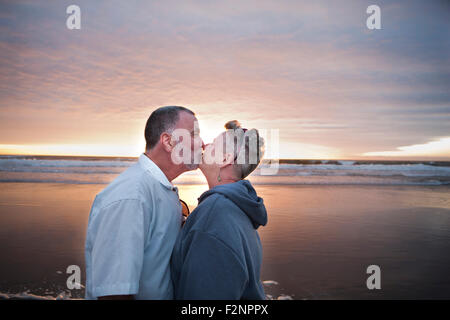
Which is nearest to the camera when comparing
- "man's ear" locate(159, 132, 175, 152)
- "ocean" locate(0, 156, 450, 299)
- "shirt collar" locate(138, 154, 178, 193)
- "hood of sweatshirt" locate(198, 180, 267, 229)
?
"hood of sweatshirt" locate(198, 180, 267, 229)

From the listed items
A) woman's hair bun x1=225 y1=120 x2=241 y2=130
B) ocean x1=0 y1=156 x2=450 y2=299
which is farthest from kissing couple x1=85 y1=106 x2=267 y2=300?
ocean x1=0 y1=156 x2=450 y2=299

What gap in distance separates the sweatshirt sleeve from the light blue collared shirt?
252 millimetres

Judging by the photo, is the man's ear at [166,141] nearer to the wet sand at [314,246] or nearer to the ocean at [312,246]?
the ocean at [312,246]

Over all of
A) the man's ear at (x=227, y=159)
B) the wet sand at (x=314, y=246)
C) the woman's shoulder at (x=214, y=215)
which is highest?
the man's ear at (x=227, y=159)

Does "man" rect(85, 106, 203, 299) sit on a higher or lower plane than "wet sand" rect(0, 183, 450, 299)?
higher

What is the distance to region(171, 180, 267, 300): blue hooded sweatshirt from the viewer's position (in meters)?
1.68

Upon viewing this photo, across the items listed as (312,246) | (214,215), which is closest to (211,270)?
(214,215)

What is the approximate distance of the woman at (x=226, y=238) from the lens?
168cm

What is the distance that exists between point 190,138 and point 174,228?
67 centimetres

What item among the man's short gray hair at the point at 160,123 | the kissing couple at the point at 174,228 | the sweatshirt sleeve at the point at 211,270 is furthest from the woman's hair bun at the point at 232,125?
the sweatshirt sleeve at the point at 211,270

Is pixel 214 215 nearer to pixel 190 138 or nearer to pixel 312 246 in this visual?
pixel 190 138

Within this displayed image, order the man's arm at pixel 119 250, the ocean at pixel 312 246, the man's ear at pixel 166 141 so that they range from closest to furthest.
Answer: the man's arm at pixel 119 250, the man's ear at pixel 166 141, the ocean at pixel 312 246

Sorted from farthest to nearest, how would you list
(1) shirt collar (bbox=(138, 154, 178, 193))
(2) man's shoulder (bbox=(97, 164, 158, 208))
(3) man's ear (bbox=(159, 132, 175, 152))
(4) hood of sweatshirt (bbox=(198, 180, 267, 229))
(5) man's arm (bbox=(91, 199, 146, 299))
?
(3) man's ear (bbox=(159, 132, 175, 152)) < (1) shirt collar (bbox=(138, 154, 178, 193)) < (4) hood of sweatshirt (bbox=(198, 180, 267, 229)) < (2) man's shoulder (bbox=(97, 164, 158, 208)) < (5) man's arm (bbox=(91, 199, 146, 299))

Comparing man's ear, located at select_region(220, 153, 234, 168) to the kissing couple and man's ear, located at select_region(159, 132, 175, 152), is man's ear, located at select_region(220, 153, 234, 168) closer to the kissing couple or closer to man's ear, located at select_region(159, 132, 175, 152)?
the kissing couple
